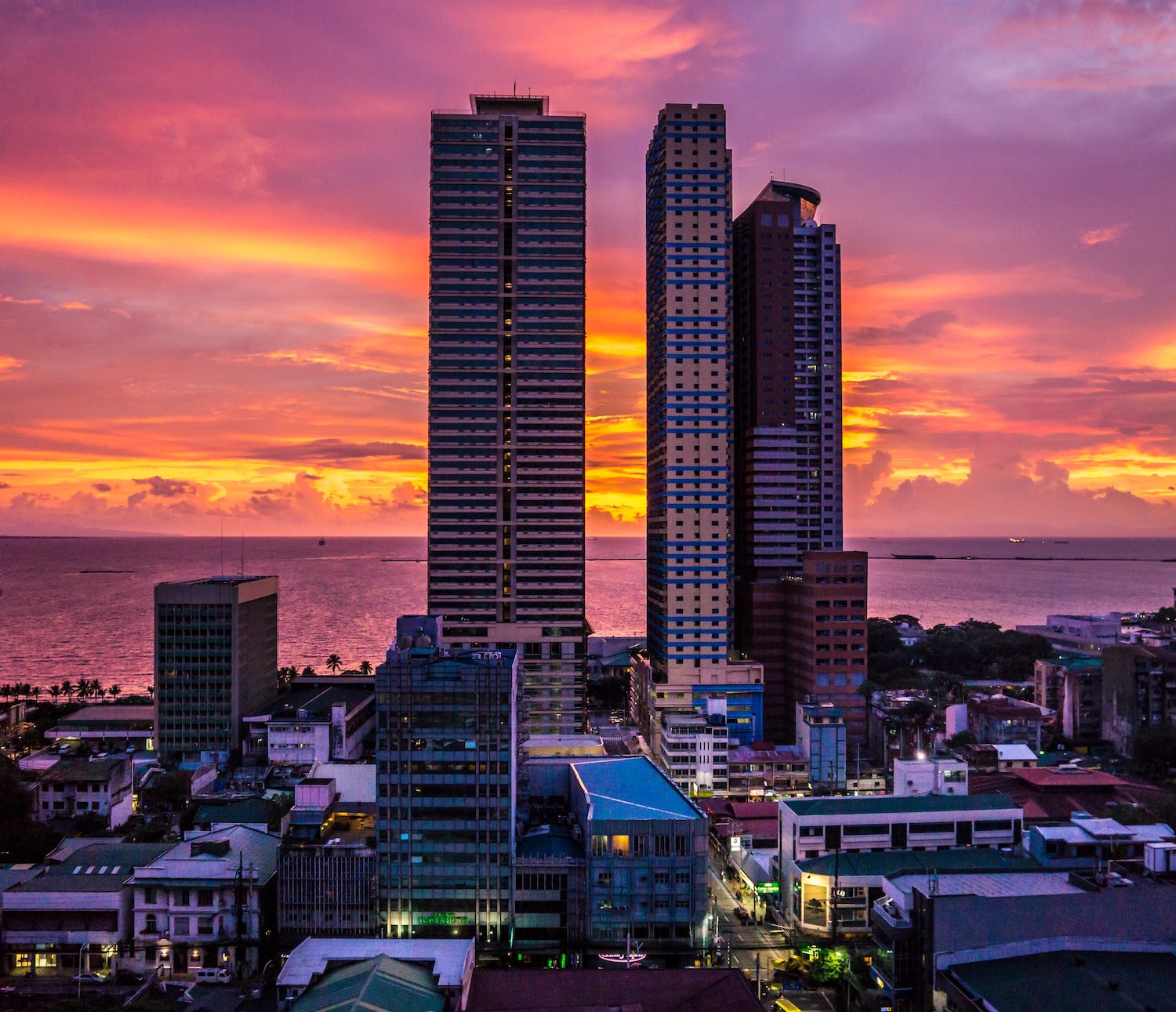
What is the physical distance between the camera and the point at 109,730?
3652 inches

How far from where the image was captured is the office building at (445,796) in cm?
4838

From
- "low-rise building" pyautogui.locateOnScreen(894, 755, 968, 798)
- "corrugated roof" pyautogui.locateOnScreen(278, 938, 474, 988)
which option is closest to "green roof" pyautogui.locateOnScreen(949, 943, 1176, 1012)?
"corrugated roof" pyautogui.locateOnScreen(278, 938, 474, 988)

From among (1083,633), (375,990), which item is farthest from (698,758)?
(1083,633)

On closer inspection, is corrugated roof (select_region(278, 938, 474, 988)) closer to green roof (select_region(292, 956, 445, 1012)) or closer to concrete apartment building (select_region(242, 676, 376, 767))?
green roof (select_region(292, 956, 445, 1012))

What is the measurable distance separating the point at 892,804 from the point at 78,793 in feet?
195

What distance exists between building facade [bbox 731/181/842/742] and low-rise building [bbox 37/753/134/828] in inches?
2441

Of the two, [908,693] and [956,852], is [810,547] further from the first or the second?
[956,852]

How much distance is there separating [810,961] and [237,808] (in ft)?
120

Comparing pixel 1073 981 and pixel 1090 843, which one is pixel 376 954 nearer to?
pixel 1073 981

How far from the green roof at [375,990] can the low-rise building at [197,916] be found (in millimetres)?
11500

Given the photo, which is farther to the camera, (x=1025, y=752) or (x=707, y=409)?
(x=707, y=409)

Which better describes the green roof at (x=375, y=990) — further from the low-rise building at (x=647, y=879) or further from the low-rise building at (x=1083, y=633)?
the low-rise building at (x=1083, y=633)

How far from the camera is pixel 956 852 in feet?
177

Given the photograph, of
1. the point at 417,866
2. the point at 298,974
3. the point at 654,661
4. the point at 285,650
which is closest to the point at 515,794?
the point at 417,866
